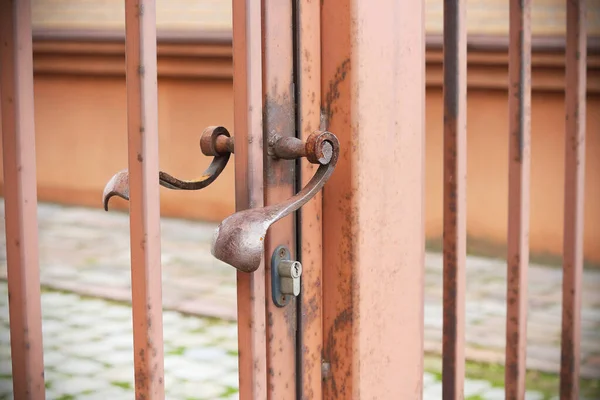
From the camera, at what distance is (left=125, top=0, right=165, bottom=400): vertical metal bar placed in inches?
26.1

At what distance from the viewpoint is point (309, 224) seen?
2.58ft

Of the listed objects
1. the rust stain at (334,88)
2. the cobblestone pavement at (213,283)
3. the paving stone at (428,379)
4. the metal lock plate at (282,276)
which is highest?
the rust stain at (334,88)

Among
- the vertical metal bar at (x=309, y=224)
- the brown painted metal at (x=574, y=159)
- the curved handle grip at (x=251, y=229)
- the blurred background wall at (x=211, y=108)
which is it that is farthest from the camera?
the blurred background wall at (x=211, y=108)

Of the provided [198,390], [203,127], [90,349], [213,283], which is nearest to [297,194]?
[198,390]

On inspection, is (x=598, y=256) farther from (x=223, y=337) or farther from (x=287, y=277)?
(x=287, y=277)

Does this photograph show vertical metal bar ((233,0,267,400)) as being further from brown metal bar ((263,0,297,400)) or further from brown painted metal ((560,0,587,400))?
brown painted metal ((560,0,587,400))

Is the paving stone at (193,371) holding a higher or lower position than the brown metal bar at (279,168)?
lower

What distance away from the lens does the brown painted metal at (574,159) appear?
1.25m

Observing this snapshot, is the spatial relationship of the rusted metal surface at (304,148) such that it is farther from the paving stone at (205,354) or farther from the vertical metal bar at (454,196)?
the paving stone at (205,354)

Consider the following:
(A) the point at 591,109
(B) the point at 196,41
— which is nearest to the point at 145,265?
(A) the point at 591,109

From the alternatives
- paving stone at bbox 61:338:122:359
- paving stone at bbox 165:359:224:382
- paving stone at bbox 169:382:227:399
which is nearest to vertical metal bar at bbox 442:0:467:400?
paving stone at bbox 169:382:227:399

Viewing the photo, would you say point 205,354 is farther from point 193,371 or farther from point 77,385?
point 77,385

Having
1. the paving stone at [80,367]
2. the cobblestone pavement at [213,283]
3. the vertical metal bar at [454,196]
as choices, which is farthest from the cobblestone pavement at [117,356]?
the vertical metal bar at [454,196]

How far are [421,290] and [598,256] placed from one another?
8.45 ft
